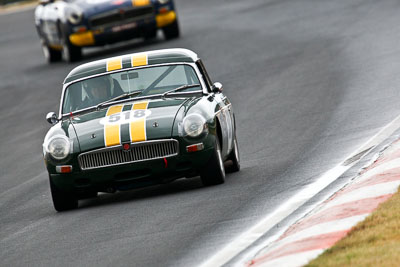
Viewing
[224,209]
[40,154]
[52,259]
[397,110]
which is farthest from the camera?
[40,154]

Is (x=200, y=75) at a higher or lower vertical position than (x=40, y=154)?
higher

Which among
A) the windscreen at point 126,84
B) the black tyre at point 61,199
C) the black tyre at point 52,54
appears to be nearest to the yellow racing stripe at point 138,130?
the black tyre at point 61,199

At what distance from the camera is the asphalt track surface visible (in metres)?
8.08

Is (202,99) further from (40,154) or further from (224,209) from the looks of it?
(40,154)

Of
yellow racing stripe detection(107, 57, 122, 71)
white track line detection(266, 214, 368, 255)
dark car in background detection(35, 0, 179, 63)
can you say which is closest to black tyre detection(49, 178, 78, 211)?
yellow racing stripe detection(107, 57, 122, 71)

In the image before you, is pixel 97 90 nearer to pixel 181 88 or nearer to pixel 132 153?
pixel 181 88

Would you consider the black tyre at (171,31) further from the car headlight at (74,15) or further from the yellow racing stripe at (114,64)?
the yellow racing stripe at (114,64)

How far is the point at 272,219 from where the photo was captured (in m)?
8.08

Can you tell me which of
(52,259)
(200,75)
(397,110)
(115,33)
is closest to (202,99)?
(200,75)

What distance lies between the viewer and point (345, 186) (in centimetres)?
882

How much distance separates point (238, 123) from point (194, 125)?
525 cm

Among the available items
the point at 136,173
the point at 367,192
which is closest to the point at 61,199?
the point at 136,173

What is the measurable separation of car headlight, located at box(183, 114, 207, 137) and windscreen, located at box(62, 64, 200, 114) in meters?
1.03

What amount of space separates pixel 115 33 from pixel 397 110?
11088 mm
